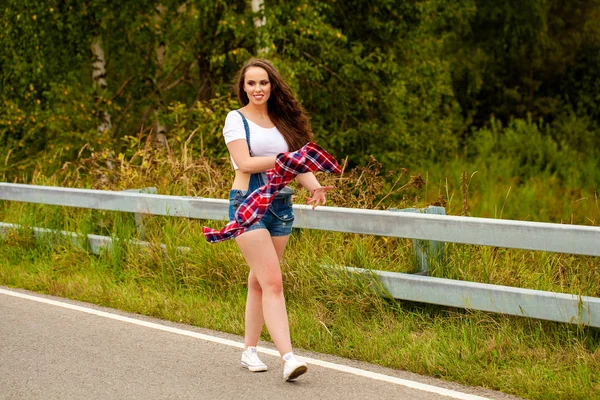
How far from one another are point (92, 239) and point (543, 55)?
29988 millimetres

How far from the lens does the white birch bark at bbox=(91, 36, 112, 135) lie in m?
21.4

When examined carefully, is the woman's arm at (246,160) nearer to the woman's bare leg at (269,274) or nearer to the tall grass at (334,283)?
the woman's bare leg at (269,274)

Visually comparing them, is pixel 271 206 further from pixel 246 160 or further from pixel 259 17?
pixel 259 17

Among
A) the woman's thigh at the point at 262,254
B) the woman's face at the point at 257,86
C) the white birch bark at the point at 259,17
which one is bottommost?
the woman's thigh at the point at 262,254

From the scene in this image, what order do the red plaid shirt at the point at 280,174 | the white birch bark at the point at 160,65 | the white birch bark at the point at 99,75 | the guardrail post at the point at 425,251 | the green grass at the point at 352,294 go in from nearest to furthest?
the red plaid shirt at the point at 280,174 < the green grass at the point at 352,294 < the guardrail post at the point at 425,251 < the white birch bark at the point at 99,75 < the white birch bark at the point at 160,65

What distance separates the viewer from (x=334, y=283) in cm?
733

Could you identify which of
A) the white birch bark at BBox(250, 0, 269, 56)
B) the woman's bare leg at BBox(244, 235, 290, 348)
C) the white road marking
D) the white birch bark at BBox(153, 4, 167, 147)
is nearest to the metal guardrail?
the white road marking

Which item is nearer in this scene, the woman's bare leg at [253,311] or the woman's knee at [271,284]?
the woman's knee at [271,284]

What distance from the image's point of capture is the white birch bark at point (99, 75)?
70.1 ft

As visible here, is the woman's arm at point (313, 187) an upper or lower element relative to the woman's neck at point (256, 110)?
lower

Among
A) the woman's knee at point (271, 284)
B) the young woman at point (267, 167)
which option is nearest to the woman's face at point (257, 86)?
the young woman at point (267, 167)

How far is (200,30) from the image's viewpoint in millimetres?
22734

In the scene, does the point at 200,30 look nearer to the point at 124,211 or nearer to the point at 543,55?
the point at 124,211

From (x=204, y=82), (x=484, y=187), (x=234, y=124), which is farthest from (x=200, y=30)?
(x=234, y=124)
